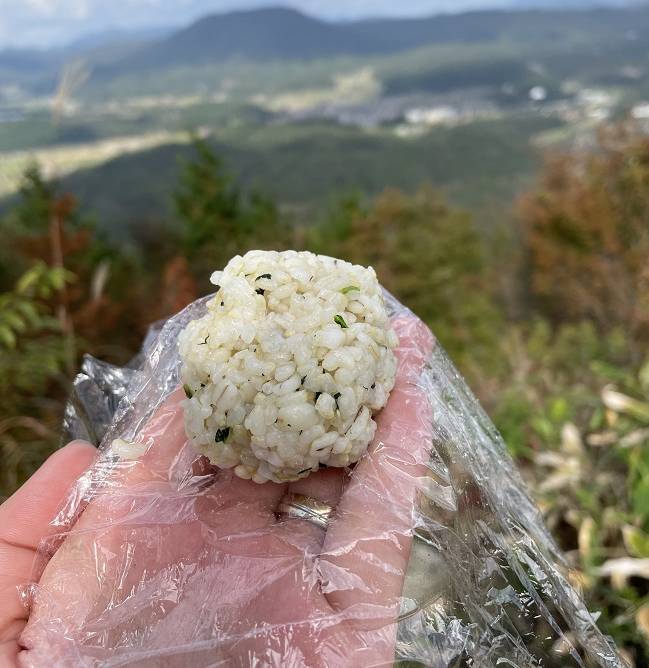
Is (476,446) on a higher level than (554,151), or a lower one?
higher

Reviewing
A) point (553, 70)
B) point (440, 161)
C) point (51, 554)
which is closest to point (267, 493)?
point (51, 554)

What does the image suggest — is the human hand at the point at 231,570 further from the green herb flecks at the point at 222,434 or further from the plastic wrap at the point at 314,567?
the green herb flecks at the point at 222,434

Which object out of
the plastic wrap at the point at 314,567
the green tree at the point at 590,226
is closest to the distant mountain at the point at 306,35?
the green tree at the point at 590,226

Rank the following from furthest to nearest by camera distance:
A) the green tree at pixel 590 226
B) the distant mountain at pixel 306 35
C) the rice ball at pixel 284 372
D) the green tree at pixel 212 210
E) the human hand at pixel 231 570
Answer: the distant mountain at pixel 306 35, the green tree at pixel 212 210, the green tree at pixel 590 226, the rice ball at pixel 284 372, the human hand at pixel 231 570

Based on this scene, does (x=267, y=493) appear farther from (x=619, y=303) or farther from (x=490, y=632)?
(x=619, y=303)

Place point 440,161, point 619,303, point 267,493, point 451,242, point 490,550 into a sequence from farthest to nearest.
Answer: point 440,161 < point 451,242 < point 619,303 < point 267,493 < point 490,550

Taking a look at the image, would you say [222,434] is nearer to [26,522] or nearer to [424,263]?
[26,522]

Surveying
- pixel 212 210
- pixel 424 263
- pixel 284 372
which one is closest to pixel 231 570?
pixel 284 372
